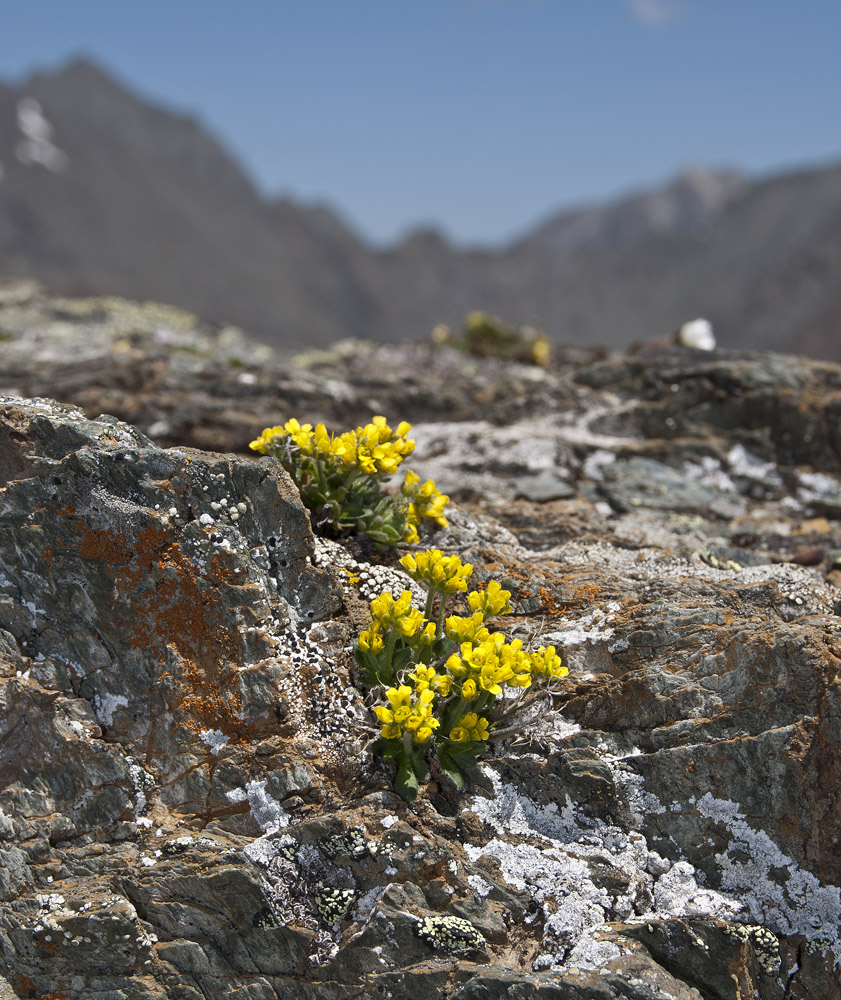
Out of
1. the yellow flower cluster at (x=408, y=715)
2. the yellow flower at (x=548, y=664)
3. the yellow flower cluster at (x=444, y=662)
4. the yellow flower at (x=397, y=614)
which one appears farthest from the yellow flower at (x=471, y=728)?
the yellow flower at (x=397, y=614)

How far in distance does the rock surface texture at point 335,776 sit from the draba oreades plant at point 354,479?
0.74ft

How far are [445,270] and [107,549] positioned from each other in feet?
380

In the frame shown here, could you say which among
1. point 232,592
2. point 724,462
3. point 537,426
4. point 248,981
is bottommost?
point 248,981

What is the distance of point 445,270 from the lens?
114 meters

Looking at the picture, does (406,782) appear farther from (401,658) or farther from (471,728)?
(401,658)

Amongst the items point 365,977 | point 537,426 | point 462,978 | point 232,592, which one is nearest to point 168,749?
point 232,592

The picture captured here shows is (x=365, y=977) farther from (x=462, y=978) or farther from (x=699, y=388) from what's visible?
(x=699, y=388)

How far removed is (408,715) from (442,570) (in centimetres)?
76

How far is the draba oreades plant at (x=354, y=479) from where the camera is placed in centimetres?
433

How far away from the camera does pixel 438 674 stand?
3.78m

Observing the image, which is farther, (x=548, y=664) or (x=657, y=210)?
(x=657, y=210)

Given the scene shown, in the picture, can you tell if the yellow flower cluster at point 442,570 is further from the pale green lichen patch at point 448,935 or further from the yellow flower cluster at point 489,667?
the pale green lichen patch at point 448,935

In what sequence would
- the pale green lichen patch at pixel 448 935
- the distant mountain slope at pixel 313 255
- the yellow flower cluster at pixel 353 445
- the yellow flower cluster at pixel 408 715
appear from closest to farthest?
1. the pale green lichen patch at pixel 448 935
2. the yellow flower cluster at pixel 408 715
3. the yellow flower cluster at pixel 353 445
4. the distant mountain slope at pixel 313 255

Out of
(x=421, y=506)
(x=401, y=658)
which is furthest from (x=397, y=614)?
(x=421, y=506)
